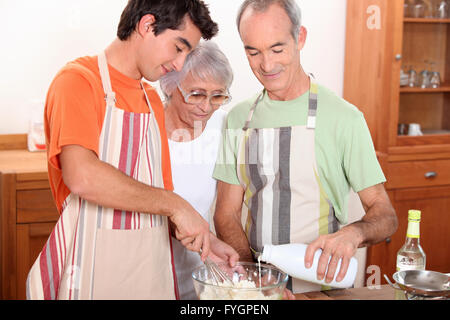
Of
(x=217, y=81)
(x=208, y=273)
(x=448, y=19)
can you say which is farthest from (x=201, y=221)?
(x=448, y=19)

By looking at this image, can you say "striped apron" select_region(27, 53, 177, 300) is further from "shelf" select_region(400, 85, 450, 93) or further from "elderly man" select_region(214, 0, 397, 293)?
"shelf" select_region(400, 85, 450, 93)

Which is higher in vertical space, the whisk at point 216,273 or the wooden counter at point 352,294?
the whisk at point 216,273

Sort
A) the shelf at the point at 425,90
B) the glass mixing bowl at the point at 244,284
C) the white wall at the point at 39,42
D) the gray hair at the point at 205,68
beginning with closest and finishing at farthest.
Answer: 1. the glass mixing bowl at the point at 244,284
2. the gray hair at the point at 205,68
3. the white wall at the point at 39,42
4. the shelf at the point at 425,90

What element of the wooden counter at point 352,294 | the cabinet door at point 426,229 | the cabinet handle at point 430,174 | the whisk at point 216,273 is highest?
the cabinet handle at point 430,174

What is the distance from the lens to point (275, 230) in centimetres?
162

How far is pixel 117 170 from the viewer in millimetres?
1296

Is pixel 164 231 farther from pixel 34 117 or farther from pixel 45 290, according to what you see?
pixel 34 117

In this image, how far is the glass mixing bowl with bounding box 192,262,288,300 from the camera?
1145mm

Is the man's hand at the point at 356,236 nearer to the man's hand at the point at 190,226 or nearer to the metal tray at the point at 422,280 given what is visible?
the metal tray at the point at 422,280

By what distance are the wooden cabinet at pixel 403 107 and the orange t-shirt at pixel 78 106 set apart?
6.32ft

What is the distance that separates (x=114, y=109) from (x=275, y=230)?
0.57m

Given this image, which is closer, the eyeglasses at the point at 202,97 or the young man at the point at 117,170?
the young man at the point at 117,170

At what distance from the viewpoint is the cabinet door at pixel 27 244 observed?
8.09 ft

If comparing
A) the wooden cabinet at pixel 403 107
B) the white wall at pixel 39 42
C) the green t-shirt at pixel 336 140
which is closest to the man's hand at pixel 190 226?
the green t-shirt at pixel 336 140
